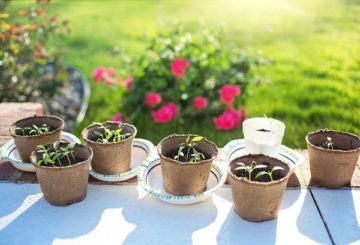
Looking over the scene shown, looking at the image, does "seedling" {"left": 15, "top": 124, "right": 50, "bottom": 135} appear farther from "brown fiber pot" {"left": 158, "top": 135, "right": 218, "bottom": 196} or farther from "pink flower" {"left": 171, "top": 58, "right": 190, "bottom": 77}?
"pink flower" {"left": 171, "top": 58, "right": 190, "bottom": 77}

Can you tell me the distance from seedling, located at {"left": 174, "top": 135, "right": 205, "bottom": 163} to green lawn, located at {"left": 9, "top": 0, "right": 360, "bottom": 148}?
4.65ft

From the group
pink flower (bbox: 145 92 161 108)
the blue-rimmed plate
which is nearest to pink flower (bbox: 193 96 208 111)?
pink flower (bbox: 145 92 161 108)

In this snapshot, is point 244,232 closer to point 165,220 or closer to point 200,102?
point 165,220

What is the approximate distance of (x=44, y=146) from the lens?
1953mm

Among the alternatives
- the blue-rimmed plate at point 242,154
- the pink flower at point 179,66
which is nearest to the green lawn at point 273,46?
the pink flower at point 179,66

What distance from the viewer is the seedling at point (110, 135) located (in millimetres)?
2029

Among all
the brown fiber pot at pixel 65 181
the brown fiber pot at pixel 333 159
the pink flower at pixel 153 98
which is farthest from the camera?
the pink flower at pixel 153 98

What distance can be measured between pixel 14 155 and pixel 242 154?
40.0 inches

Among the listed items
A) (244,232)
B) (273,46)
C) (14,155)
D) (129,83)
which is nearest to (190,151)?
(244,232)

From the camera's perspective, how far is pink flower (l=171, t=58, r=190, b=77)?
11.6 feet

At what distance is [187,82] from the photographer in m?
3.62

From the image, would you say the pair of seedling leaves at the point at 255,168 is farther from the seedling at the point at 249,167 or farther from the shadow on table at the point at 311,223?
the shadow on table at the point at 311,223

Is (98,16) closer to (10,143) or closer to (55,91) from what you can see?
(55,91)

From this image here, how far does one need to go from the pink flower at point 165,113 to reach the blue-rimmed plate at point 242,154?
1.32 metres
